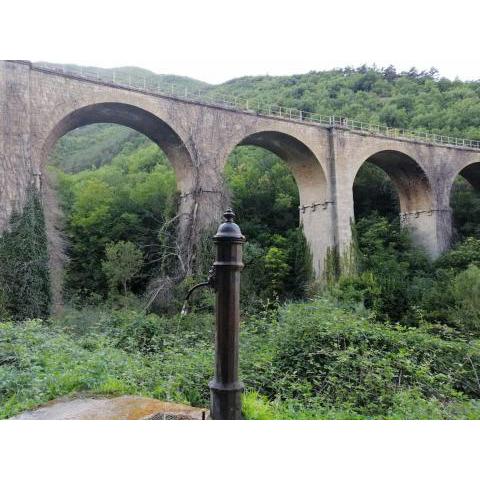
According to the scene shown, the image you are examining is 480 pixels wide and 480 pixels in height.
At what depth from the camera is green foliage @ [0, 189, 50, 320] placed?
13.0m

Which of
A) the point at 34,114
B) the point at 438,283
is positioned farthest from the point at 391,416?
the point at 438,283

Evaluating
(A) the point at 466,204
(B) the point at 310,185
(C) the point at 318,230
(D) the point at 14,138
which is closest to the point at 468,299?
(C) the point at 318,230

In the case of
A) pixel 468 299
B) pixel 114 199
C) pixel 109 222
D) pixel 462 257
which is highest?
pixel 114 199

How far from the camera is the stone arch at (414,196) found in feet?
77.1

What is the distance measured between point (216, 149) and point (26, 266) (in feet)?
25.0

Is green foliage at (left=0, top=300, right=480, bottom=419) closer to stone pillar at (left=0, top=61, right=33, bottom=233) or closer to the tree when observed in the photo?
stone pillar at (left=0, top=61, right=33, bottom=233)

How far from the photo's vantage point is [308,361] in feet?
21.1

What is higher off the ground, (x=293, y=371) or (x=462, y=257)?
(x=462, y=257)

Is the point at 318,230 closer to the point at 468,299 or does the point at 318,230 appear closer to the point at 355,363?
the point at 468,299

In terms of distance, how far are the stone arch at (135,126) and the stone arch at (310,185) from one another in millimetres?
2970

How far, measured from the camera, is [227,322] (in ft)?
9.53

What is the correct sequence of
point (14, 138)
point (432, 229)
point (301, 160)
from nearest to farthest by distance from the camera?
point (14, 138) < point (301, 160) < point (432, 229)
